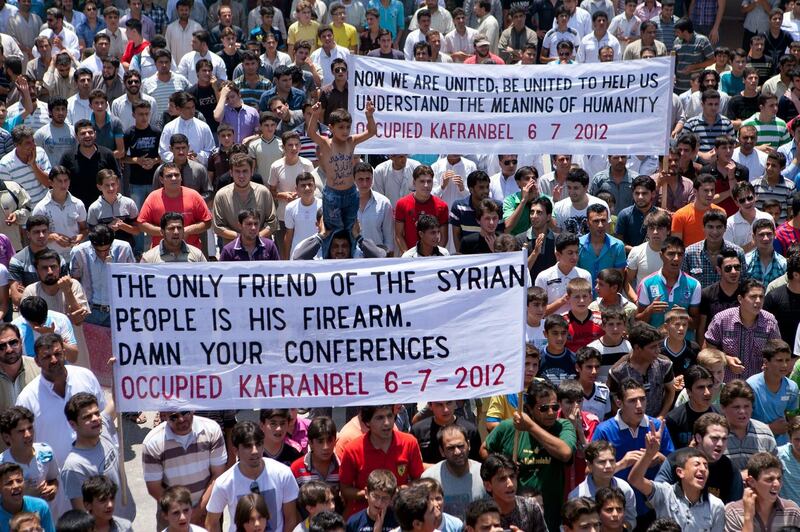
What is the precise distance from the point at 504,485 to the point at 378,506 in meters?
0.82

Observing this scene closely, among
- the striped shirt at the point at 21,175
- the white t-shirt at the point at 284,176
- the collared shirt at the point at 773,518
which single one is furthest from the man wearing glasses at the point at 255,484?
the striped shirt at the point at 21,175

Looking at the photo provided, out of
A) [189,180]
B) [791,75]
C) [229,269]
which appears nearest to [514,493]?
[229,269]

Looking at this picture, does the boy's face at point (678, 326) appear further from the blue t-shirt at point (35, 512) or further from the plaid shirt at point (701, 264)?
the blue t-shirt at point (35, 512)

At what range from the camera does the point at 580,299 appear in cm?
1164

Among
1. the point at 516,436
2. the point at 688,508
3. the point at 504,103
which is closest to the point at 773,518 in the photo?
the point at 688,508

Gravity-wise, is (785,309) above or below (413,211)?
below

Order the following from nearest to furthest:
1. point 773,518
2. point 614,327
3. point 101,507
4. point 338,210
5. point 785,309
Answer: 1. point 101,507
2. point 773,518
3. point 614,327
4. point 785,309
5. point 338,210

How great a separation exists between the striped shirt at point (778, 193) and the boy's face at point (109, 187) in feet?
21.8

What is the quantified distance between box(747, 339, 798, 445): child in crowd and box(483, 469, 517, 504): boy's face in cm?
276

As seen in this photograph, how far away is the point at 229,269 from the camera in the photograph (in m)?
9.43

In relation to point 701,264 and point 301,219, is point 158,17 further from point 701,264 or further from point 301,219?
point 701,264

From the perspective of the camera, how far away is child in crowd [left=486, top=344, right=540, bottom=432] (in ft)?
34.4

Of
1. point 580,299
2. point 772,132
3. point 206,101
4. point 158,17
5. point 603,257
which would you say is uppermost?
point 158,17

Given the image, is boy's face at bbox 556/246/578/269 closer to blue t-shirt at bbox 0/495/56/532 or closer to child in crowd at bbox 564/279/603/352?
child in crowd at bbox 564/279/603/352
